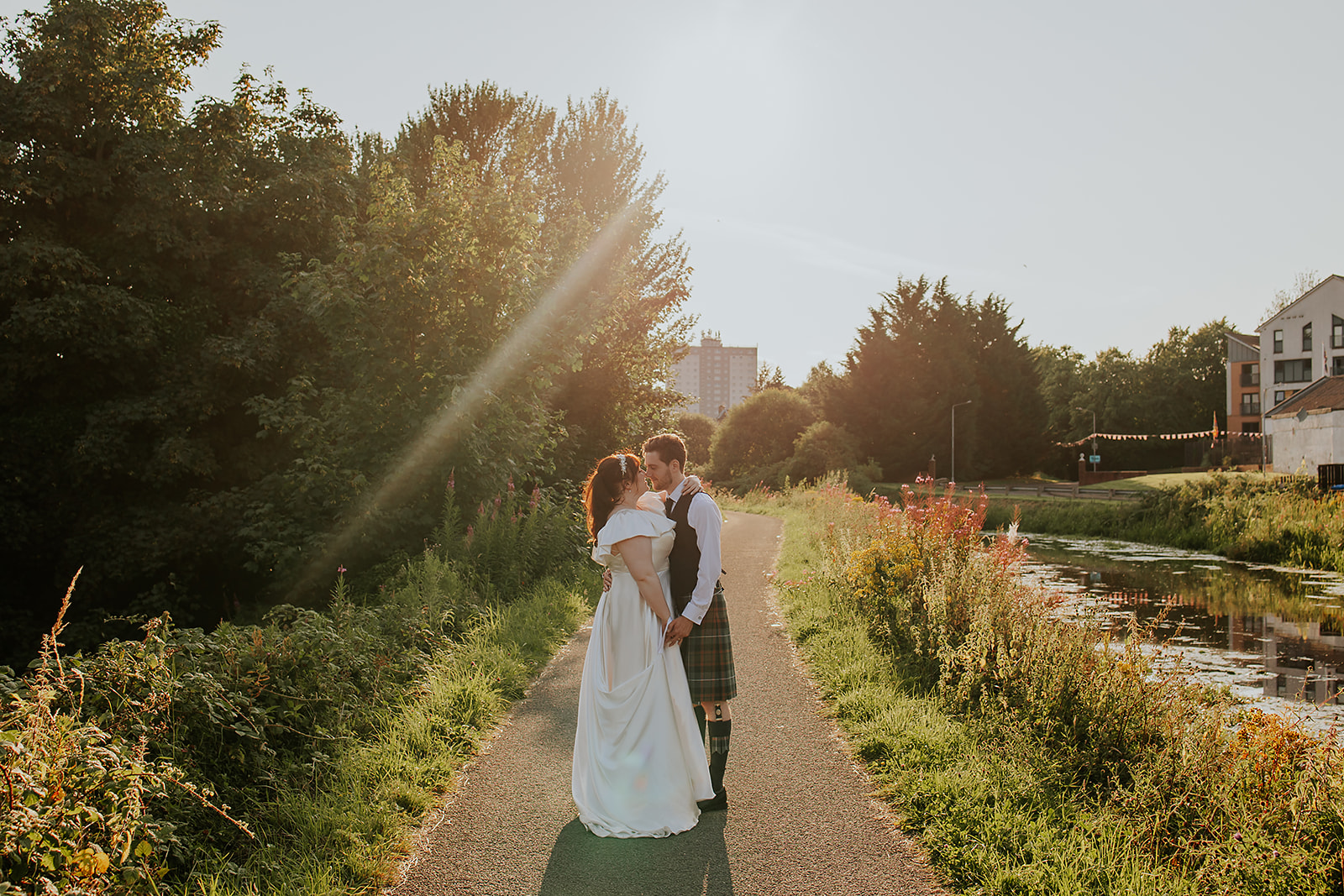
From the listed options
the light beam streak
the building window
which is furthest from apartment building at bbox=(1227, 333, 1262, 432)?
the light beam streak

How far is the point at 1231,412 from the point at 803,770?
75.5 metres

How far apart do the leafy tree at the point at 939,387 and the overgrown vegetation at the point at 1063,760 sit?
43.2 metres

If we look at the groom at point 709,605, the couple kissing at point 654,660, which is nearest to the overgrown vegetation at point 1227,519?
the groom at point 709,605

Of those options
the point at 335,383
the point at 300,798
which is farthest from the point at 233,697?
the point at 335,383

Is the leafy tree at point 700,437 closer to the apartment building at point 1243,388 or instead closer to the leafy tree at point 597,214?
the leafy tree at point 597,214

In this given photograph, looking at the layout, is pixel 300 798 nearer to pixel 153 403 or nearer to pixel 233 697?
pixel 233 697

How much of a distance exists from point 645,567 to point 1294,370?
73.3 meters

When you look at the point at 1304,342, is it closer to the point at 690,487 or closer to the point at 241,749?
the point at 690,487

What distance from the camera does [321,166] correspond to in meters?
14.2

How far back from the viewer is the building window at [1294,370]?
192 ft

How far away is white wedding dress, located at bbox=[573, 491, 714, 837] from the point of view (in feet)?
12.6

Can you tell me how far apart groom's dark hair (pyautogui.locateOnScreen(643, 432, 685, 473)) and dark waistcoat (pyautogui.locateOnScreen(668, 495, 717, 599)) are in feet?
0.74

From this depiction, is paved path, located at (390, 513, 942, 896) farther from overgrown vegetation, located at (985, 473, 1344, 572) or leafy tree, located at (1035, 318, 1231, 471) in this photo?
leafy tree, located at (1035, 318, 1231, 471)

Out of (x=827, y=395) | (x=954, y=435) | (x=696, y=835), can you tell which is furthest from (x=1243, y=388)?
(x=696, y=835)
